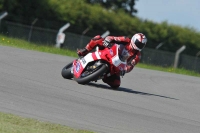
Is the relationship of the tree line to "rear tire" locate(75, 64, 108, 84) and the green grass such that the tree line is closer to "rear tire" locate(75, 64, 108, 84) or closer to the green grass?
"rear tire" locate(75, 64, 108, 84)

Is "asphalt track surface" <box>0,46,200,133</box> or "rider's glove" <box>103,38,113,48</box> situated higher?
"rider's glove" <box>103,38,113,48</box>

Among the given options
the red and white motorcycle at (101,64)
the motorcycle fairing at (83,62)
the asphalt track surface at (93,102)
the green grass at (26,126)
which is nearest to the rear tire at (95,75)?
the red and white motorcycle at (101,64)

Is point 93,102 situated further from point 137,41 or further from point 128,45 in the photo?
point 128,45

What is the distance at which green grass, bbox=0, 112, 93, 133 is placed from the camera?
8.80 m

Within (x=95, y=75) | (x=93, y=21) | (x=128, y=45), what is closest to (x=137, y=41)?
(x=128, y=45)

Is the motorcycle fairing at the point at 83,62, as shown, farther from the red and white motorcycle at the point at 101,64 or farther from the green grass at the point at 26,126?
the green grass at the point at 26,126

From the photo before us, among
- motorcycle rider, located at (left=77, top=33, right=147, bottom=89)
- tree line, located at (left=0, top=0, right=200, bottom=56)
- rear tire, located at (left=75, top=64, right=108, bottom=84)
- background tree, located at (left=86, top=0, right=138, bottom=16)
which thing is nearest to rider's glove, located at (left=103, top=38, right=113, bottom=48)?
motorcycle rider, located at (left=77, top=33, right=147, bottom=89)

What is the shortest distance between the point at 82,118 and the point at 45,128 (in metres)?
1.34

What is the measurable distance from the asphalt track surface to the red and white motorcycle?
0.70ft

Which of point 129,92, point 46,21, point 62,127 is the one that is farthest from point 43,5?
point 62,127

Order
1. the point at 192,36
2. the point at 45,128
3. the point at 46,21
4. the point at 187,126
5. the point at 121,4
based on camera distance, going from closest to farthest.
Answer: the point at 45,128
the point at 187,126
the point at 46,21
the point at 192,36
the point at 121,4

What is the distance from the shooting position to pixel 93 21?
40.1m

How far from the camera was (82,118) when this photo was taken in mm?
10477

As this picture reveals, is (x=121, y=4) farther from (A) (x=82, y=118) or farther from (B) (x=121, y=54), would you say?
(A) (x=82, y=118)
